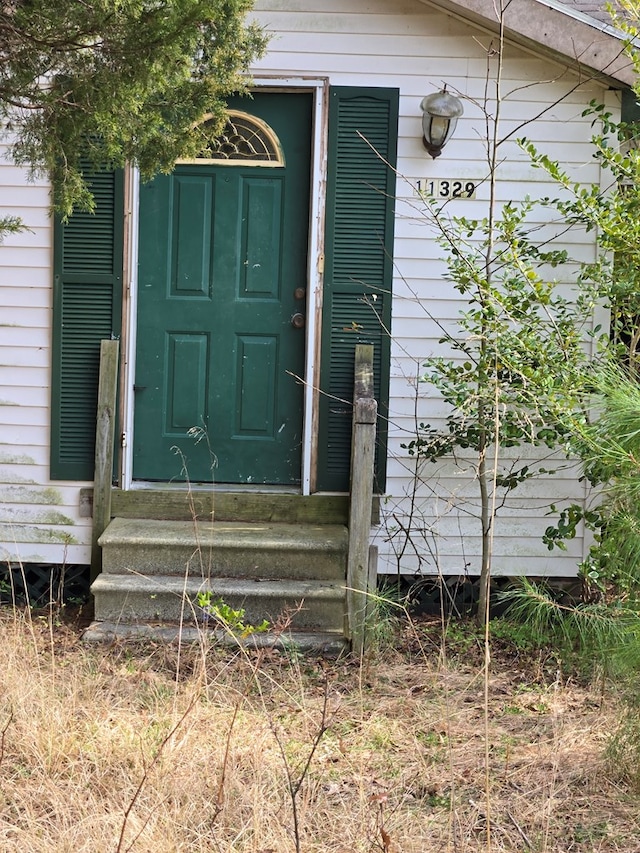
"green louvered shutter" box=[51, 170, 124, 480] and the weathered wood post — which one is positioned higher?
"green louvered shutter" box=[51, 170, 124, 480]

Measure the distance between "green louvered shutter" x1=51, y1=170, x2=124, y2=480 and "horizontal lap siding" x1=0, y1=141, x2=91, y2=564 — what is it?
0.07m

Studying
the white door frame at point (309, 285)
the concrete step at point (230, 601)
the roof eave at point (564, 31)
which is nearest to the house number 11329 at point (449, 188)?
the white door frame at point (309, 285)

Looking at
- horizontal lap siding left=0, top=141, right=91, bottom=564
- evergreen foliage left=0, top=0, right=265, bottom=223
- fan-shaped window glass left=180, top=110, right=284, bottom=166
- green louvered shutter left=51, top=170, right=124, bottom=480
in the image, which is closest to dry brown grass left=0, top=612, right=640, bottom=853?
horizontal lap siding left=0, top=141, right=91, bottom=564

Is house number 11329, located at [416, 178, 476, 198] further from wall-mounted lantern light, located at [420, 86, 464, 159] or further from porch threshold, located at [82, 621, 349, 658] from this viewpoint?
porch threshold, located at [82, 621, 349, 658]

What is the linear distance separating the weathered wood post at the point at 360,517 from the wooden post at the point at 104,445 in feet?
4.65

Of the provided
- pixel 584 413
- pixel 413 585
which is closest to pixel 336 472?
pixel 413 585

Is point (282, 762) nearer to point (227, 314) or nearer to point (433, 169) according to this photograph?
point (227, 314)

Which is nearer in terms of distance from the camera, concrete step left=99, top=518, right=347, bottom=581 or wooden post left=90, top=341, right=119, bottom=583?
concrete step left=99, top=518, right=347, bottom=581

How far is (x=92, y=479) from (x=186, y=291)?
1.20m

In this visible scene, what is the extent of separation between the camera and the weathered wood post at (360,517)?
467 centimetres

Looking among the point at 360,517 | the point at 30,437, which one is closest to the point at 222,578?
the point at 360,517

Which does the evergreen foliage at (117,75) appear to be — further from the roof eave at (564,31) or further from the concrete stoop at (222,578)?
the concrete stoop at (222,578)

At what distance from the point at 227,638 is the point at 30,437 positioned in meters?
1.69

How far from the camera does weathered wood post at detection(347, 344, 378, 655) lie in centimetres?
467
